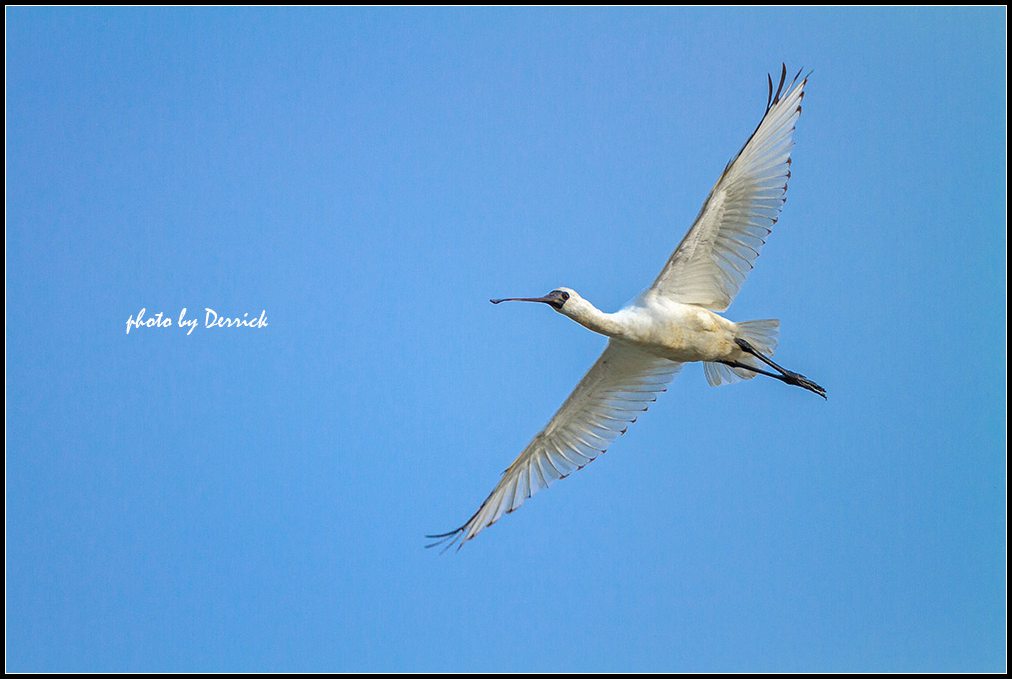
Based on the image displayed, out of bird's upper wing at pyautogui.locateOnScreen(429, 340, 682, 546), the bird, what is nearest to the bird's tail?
the bird

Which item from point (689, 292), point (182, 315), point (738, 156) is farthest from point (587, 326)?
point (182, 315)

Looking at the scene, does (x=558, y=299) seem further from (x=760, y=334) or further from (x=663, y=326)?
(x=760, y=334)

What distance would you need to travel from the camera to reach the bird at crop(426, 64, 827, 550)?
1056 cm

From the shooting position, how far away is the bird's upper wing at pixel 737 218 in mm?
10492

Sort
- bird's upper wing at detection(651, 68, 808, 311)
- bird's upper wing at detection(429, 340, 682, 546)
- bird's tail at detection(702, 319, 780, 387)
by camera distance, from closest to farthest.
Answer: bird's upper wing at detection(651, 68, 808, 311)
bird's tail at detection(702, 319, 780, 387)
bird's upper wing at detection(429, 340, 682, 546)

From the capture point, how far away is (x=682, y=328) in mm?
10758

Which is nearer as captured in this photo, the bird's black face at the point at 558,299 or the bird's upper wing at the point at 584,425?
the bird's black face at the point at 558,299

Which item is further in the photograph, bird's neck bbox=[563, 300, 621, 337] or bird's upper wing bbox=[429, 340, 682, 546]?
bird's upper wing bbox=[429, 340, 682, 546]

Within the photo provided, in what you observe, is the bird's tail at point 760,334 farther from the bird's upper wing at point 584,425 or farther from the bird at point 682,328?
the bird's upper wing at point 584,425

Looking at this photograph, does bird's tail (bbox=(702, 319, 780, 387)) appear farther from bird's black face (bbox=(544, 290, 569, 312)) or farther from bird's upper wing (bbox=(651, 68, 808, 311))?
bird's black face (bbox=(544, 290, 569, 312))

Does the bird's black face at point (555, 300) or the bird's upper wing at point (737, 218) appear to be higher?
the bird's upper wing at point (737, 218)

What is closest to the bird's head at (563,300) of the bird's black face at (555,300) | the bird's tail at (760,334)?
the bird's black face at (555,300)

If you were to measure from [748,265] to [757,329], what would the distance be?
497 mm

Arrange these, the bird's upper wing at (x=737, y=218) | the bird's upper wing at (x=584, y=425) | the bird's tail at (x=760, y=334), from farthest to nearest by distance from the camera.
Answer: the bird's upper wing at (x=584, y=425) < the bird's tail at (x=760, y=334) < the bird's upper wing at (x=737, y=218)
